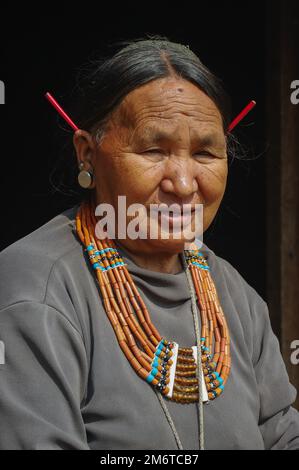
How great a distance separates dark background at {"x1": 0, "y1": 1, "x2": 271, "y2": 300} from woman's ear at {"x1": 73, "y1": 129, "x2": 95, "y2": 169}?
207 centimetres

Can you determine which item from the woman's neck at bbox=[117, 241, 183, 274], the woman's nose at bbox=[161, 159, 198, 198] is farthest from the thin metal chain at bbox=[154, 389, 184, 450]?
the woman's nose at bbox=[161, 159, 198, 198]

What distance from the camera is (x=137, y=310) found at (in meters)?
1.99

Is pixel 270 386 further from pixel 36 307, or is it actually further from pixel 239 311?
pixel 36 307

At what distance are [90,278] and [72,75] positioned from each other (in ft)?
8.58

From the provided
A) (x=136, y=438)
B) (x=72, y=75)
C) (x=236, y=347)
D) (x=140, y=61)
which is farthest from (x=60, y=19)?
(x=136, y=438)

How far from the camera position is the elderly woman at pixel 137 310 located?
174 cm

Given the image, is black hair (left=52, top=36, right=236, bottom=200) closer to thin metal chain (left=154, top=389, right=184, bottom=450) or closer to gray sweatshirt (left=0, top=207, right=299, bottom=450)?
gray sweatshirt (left=0, top=207, right=299, bottom=450)

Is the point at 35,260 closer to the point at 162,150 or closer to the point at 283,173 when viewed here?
the point at 162,150

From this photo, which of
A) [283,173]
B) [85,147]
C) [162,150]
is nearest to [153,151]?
[162,150]

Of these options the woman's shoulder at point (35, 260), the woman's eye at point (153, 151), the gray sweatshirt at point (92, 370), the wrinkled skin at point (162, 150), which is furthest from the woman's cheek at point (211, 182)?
the woman's shoulder at point (35, 260)

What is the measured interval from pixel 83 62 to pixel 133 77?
244 centimetres

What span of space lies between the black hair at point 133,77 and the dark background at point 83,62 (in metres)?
2.06

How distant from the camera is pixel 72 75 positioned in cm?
434

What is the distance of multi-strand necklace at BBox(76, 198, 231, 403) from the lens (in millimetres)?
1929
